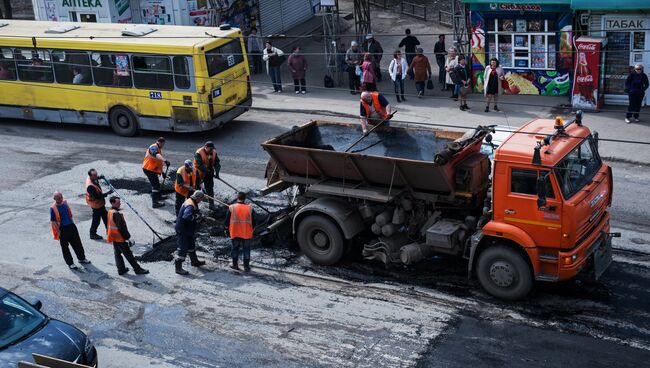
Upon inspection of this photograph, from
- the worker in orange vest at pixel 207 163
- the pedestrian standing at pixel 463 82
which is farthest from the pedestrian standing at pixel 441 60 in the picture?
the worker in orange vest at pixel 207 163

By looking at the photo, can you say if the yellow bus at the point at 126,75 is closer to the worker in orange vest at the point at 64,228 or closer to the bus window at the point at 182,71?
the bus window at the point at 182,71

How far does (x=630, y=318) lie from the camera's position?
11.8 meters

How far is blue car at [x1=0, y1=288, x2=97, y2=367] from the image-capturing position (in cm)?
1053

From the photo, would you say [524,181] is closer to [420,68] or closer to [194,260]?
[194,260]

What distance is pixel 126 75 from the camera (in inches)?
846

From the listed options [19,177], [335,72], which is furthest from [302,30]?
[19,177]

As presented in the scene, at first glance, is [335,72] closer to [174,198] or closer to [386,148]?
[174,198]

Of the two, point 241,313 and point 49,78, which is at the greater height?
point 49,78

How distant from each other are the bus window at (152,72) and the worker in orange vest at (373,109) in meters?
7.14

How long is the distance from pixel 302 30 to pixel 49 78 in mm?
12032

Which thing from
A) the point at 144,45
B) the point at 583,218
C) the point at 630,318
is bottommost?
the point at 630,318

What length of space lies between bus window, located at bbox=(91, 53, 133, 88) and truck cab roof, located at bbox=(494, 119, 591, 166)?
11.8m

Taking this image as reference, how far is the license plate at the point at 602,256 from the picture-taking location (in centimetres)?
1234

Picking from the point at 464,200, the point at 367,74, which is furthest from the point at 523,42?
the point at 464,200
